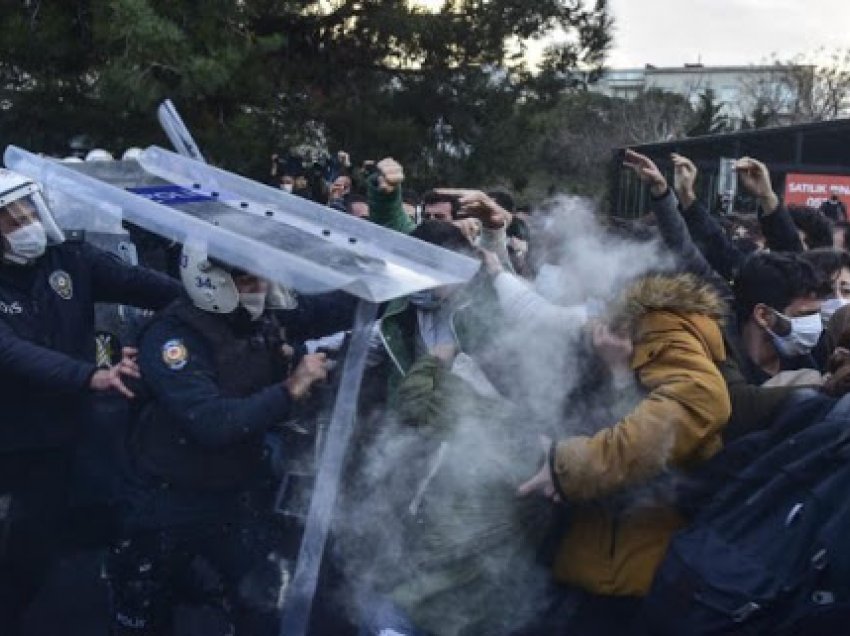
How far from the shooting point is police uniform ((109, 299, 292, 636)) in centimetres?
283

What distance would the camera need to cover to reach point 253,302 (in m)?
2.98

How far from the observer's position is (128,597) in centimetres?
312

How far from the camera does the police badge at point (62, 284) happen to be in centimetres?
343

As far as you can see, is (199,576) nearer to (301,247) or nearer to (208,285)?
(208,285)

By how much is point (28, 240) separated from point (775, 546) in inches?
95.6

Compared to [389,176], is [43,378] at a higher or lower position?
lower

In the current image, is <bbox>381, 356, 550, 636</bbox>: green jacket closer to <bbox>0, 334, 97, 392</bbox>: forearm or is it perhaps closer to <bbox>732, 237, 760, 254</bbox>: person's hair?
<bbox>0, 334, 97, 392</bbox>: forearm

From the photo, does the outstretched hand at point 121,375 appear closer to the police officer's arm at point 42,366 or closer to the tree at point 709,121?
the police officer's arm at point 42,366

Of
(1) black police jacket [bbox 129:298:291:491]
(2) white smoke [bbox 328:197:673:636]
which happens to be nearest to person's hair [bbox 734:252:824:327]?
(2) white smoke [bbox 328:197:673:636]

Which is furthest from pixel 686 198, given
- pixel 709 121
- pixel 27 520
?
pixel 709 121

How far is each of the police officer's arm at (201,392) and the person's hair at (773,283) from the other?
4.19 feet

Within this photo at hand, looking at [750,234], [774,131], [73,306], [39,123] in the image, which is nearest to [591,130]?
[774,131]

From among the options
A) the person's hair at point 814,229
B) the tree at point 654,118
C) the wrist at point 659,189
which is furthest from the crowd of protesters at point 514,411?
the tree at point 654,118

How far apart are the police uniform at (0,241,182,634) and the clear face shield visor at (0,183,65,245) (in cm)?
13
